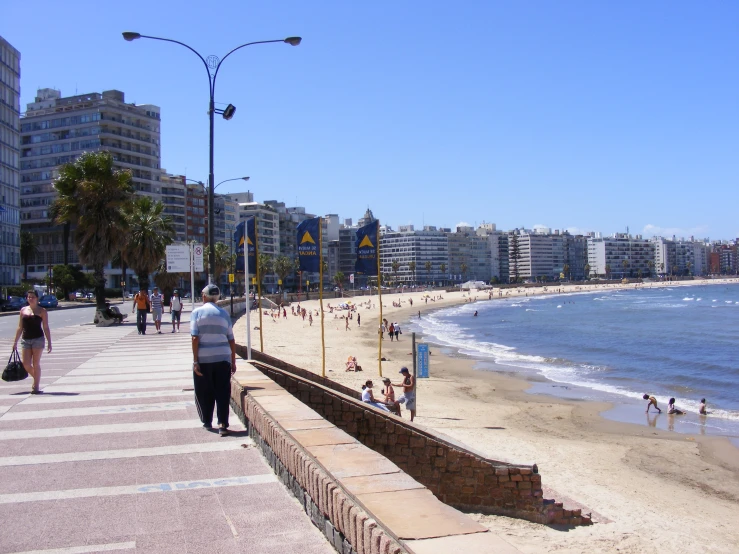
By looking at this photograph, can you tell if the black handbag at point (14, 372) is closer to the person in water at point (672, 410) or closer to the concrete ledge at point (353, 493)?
the concrete ledge at point (353, 493)

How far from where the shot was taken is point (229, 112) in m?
18.1

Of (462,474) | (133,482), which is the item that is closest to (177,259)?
(462,474)

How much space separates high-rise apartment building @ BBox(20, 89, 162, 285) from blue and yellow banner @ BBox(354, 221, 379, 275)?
267ft

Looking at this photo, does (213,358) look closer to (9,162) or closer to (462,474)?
(462,474)

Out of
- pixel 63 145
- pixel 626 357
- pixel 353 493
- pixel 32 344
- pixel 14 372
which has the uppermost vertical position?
pixel 63 145

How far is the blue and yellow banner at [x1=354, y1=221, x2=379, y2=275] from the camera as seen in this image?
747 inches

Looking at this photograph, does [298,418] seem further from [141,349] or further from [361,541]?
[141,349]

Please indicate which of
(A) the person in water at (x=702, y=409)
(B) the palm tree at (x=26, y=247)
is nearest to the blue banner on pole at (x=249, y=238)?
(A) the person in water at (x=702, y=409)

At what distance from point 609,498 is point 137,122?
98228mm

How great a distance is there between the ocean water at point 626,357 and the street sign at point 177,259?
1454 cm

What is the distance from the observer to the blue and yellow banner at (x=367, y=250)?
19.0m

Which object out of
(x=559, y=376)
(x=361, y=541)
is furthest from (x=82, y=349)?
(x=559, y=376)

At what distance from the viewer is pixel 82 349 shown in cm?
1839

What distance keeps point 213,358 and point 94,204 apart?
26.7 m
